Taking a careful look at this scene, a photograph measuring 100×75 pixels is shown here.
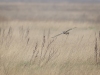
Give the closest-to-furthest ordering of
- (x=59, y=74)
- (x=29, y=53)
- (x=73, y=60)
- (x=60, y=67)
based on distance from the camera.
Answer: (x=59, y=74) → (x=60, y=67) → (x=73, y=60) → (x=29, y=53)

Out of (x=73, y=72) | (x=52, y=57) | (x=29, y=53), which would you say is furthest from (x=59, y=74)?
(x=29, y=53)

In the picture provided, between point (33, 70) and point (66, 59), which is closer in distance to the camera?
point (33, 70)

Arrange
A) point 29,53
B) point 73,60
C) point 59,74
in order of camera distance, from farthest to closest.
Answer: point 29,53, point 73,60, point 59,74

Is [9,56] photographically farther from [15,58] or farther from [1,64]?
[1,64]

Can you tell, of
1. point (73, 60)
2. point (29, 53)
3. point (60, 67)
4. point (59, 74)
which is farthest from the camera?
point (29, 53)

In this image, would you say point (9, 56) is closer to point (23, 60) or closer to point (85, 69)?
point (23, 60)

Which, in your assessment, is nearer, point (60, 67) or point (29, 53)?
point (60, 67)

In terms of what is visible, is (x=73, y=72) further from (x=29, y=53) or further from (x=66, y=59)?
(x=29, y=53)

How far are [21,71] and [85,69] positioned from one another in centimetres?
130

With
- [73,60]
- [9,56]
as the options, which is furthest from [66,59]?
[9,56]

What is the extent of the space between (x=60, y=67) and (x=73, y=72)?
0.47 m

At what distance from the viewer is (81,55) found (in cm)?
770

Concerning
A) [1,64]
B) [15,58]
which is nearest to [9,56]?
[15,58]

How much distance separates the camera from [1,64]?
270 inches
